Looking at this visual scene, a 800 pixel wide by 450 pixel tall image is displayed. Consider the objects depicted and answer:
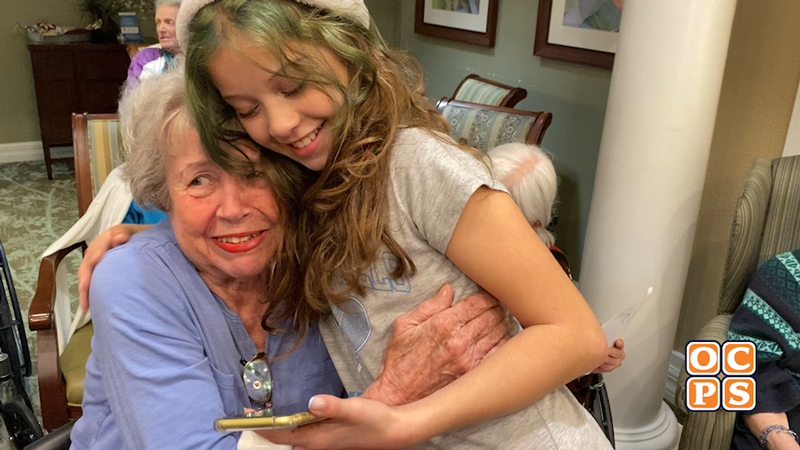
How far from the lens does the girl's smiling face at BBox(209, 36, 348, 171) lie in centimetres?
88

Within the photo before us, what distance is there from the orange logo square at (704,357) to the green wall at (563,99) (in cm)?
149

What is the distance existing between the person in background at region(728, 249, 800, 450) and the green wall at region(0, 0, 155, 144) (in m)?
5.55

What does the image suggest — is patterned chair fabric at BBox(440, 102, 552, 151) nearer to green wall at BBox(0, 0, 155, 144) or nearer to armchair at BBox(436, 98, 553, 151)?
armchair at BBox(436, 98, 553, 151)

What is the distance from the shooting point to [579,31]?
2924mm

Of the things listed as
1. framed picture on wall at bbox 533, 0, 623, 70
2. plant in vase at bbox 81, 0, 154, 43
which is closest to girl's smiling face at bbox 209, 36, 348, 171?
framed picture on wall at bbox 533, 0, 623, 70

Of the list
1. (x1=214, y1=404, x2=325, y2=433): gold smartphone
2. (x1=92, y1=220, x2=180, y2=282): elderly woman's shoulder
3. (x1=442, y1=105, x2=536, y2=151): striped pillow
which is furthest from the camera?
(x1=442, y1=105, x2=536, y2=151): striped pillow

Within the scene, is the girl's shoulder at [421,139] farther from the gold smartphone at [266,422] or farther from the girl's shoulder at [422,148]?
the gold smartphone at [266,422]

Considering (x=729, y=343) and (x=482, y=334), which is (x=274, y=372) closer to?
(x=482, y=334)

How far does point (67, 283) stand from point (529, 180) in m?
1.52

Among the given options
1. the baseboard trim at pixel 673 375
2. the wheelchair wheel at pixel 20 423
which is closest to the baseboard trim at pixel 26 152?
the wheelchair wheel at pixel 20 423

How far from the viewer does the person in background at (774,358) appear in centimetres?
149

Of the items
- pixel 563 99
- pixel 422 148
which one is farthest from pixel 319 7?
pixel 563 99

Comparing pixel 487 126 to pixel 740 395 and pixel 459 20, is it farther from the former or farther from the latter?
pixel 740 395

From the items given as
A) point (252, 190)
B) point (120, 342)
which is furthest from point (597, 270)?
point (120, 342)
